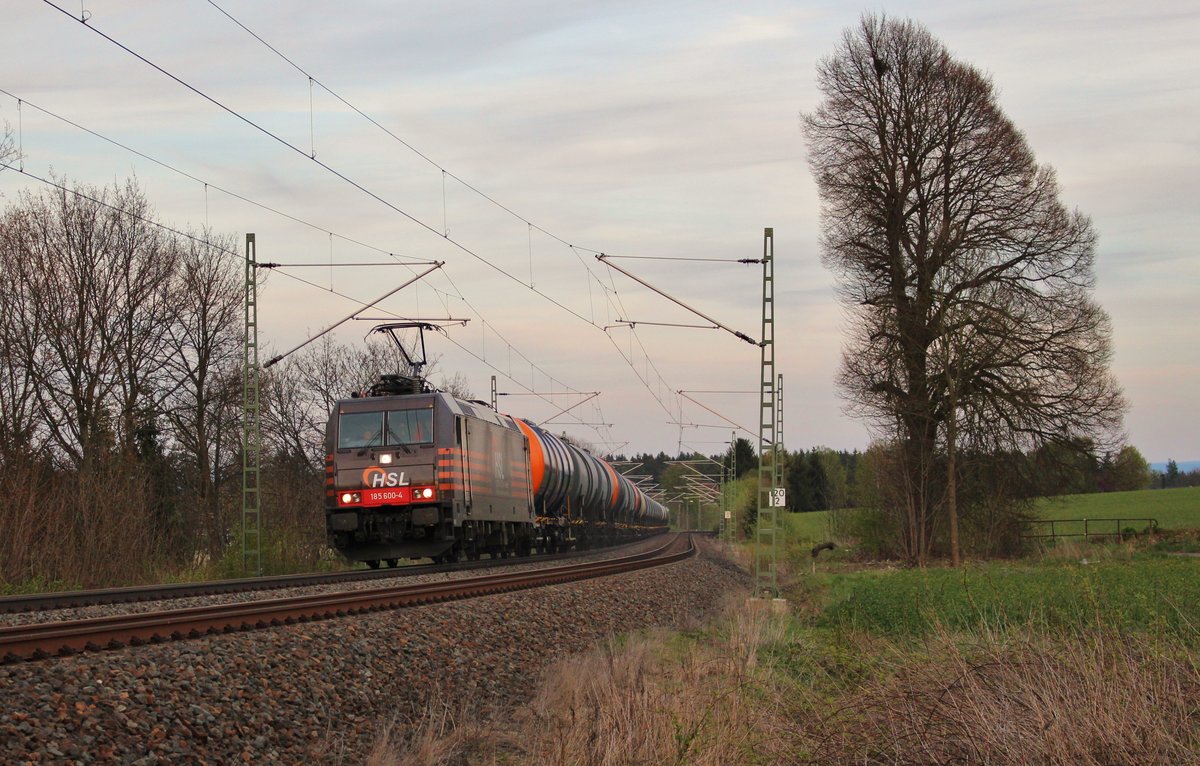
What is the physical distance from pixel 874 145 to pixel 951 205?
314 centimetres

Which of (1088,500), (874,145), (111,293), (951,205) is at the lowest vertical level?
(1088,500)

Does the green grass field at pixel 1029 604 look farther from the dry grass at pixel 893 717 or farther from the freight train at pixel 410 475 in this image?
the freight train at pixel 410 475

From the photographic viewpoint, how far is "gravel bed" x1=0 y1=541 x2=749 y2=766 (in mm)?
6117

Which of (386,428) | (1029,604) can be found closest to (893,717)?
(1029,604)

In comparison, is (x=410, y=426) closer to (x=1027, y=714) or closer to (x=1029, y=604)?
(x=1029, y=604)

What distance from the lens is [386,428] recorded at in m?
22.4

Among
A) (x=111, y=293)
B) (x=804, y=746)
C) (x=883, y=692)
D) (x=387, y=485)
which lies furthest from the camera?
(x=111, y=293)

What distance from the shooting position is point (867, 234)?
35.4 metres

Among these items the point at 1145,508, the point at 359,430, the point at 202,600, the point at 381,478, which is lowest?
the point at 1145,508

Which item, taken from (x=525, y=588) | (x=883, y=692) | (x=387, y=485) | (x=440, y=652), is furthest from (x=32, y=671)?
(x=387, y=485)


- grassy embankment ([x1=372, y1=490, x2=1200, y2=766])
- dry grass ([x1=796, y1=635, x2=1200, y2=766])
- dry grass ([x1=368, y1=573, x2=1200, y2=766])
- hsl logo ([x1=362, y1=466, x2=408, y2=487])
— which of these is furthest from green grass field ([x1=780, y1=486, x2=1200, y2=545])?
dry grass ([x1=796, y1=635, x2=1200, y2=766])

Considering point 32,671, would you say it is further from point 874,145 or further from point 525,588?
point 874,145

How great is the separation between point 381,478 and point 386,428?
1005mm

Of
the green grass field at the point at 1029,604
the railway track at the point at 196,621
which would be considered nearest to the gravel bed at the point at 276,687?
the railway track at the point at 196,621
